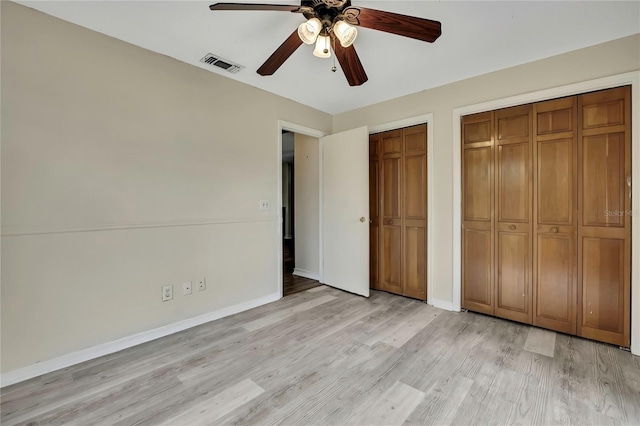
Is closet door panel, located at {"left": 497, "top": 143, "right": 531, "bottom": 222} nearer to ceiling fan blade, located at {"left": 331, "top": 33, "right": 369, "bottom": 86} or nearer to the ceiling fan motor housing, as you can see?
ceiling fan blade, located at {"left": 331, "top": 33, "right": 369, "bottom": 86}

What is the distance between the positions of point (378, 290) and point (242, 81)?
2944 millimetres

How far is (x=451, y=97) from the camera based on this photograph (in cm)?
296

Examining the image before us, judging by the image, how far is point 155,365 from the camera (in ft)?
6.53

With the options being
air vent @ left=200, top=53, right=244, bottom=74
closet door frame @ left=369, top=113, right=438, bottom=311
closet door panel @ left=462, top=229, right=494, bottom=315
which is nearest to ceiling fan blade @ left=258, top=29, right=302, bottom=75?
air vent @ left=200, top=53, right=244, bottom=74

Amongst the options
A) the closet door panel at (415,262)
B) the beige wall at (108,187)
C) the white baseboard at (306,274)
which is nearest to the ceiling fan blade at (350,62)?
the beige wall at (108,187)

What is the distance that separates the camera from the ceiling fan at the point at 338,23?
57.8 inches

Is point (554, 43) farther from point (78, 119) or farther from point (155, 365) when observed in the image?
point (155, 365)

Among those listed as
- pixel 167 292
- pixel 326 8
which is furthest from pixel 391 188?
pixel 167 292

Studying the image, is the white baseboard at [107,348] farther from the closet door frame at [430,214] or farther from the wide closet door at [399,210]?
the closet door frame at [430,214]

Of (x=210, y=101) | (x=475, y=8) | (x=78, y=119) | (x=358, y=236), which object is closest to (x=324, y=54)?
(x=475, y=8)

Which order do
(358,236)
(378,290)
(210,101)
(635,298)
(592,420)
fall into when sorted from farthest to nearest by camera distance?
(378,290) → (358,236) → (210,101) → (635,298) → (592,420)

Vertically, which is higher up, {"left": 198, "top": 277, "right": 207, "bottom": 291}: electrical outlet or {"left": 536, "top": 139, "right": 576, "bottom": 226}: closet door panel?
{"left": 536, "top": 139, "right": 576, "bottom": 226}: closet door panel

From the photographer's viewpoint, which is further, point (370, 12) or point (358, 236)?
point (358, 236)

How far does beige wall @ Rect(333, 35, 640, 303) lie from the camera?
2.21m
